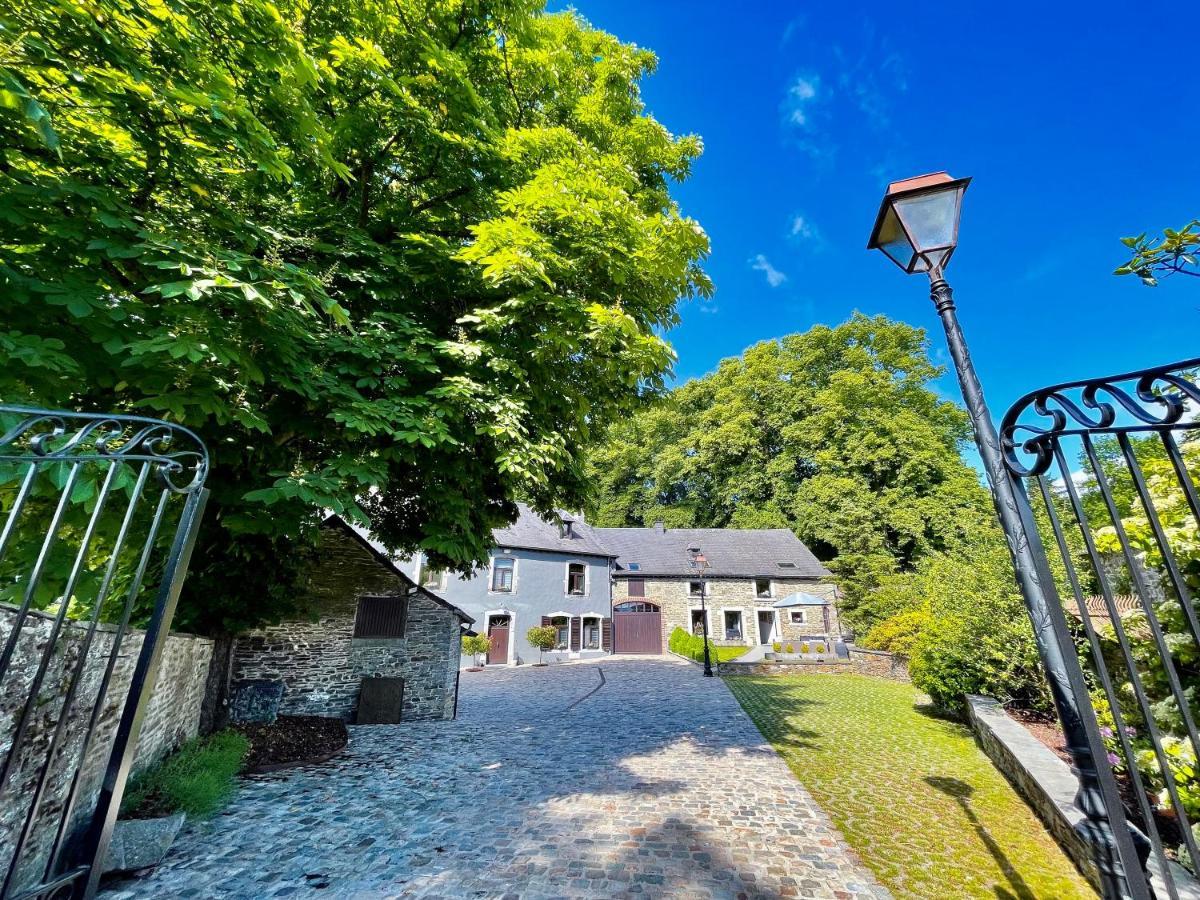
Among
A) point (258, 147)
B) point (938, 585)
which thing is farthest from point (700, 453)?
point (258, 147)

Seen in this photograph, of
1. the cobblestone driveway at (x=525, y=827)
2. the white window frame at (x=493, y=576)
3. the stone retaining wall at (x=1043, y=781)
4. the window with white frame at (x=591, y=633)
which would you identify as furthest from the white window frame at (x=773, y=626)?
the cobblestone driveway at (x=525, y=827)

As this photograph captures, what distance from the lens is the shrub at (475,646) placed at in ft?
67.7

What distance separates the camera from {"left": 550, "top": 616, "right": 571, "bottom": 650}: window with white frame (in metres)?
23.7

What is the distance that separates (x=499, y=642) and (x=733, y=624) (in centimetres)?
1268

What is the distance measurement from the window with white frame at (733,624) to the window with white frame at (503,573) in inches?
465

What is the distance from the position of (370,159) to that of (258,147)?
2.82 meters

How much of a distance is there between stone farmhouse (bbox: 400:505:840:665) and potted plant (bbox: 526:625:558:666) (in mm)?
314

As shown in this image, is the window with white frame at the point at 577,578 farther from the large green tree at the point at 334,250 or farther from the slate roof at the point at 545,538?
the large green tree at the point at 334,250

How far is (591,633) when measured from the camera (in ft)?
83.1

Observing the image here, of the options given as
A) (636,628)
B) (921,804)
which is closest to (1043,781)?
(921,804)

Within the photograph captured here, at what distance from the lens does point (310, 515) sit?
612 cm

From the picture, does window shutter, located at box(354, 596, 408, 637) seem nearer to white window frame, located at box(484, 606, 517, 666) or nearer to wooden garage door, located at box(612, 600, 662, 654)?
white window frame, located at box(484, 606, 517, 666)

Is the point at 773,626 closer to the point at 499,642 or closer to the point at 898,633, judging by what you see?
the point at 898,633

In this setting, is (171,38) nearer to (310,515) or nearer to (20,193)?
(20,193)
